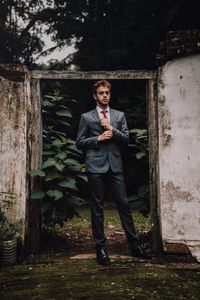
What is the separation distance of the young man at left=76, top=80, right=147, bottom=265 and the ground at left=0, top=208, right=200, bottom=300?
0.28 meters

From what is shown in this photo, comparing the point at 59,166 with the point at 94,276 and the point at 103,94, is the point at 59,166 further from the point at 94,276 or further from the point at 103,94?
the point at 94,276

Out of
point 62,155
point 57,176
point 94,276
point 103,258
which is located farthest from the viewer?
point 62,155

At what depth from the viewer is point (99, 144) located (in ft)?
15.5

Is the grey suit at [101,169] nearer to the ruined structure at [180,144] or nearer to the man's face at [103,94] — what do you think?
the man's face at [103,94]

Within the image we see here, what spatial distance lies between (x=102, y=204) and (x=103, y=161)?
1.64 feet

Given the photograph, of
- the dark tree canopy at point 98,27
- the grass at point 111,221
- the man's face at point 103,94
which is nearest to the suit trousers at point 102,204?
the man's face at point 103,94

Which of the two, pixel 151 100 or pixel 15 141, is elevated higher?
pixel 151 100

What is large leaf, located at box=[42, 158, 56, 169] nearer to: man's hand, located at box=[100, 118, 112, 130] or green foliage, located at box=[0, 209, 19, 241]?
green foliage, located at box=[0, 209, 19, 241]

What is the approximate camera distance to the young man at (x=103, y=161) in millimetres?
Result: 4605

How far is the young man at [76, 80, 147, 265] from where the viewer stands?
4605 mm

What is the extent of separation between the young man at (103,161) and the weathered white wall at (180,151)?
1.72 feet

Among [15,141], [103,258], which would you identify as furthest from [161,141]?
[15,141]

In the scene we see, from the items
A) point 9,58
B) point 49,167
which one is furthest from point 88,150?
point 9,58

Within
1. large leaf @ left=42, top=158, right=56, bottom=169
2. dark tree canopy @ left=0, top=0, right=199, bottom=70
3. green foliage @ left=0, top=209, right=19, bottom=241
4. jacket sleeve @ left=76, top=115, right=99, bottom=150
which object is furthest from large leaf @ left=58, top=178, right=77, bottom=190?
dark tree canopy @ left=0, top=0, right=199, bottom=70
